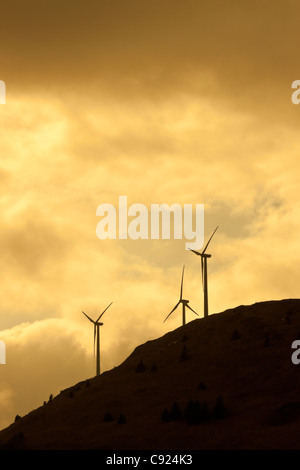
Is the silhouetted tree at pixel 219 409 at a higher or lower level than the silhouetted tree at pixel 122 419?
higher

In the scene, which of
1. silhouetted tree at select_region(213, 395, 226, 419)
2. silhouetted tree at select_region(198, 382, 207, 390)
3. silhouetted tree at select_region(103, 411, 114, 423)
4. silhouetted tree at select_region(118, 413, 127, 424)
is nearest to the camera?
silhouetted tree at select_region(213, 395, 226, 419)

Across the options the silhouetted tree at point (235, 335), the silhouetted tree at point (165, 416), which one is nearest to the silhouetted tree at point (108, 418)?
the silhouetted tree at point (165, 416)

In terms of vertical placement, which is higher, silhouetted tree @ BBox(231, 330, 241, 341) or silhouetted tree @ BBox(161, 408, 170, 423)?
silhouetted tree @ BBox(231, 330, 241, 341)

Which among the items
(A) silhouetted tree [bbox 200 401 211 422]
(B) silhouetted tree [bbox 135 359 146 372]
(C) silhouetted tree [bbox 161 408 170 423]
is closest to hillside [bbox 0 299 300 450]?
(B) silhouetted tree [bbox 135 359 146 372]

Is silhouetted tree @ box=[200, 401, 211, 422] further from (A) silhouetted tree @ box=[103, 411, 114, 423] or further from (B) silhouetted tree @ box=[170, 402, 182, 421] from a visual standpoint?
(A) silhouetted tree @ box=[103, 411, 114, 423]

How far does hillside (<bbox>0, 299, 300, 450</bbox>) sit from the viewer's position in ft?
268

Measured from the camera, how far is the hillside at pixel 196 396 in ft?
268

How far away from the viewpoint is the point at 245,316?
12488 centimetres

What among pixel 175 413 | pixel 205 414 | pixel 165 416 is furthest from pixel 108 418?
pixel 205 414

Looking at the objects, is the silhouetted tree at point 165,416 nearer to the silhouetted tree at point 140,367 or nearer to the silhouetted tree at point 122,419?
the silhouetted tree at point 122,419
